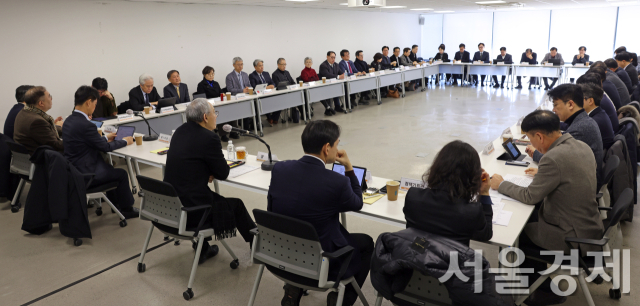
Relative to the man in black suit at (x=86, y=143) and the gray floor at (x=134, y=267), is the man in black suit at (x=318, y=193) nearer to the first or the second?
the gray floor at (x=134, y=267)

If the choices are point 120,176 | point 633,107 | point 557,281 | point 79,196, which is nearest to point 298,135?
point 120,176

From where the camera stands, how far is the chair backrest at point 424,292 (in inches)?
65.9

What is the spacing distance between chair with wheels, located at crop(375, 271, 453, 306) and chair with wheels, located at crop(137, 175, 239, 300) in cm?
137

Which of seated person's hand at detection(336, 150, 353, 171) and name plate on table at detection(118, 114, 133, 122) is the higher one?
seated person's hand at detection(336, 150, 353, 171)

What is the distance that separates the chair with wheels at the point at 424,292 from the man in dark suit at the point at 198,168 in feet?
4.58

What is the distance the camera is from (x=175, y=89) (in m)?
6.75

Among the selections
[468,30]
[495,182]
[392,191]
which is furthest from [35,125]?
[468,30]

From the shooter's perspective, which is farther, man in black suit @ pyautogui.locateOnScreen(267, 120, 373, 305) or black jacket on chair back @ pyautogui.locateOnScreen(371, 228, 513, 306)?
man in black suit @ pyautogui.locateOnScreen(267, 120, 373, 305)

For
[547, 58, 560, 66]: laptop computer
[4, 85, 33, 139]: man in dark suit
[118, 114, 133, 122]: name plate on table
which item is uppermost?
[4, 85, 33, 139]: man in dark suit

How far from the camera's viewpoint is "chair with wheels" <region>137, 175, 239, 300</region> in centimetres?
254

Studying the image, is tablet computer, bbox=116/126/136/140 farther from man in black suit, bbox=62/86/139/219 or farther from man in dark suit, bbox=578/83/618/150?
man in dark suit, bbox=578/83/618/150

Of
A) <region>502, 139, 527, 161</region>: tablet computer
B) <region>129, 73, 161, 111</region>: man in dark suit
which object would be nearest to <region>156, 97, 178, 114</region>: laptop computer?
<region>129, 73, 161, 111</region>: man in dark suit

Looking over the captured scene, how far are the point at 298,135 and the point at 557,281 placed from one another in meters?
4.90

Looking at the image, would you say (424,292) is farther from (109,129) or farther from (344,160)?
(109,129)
